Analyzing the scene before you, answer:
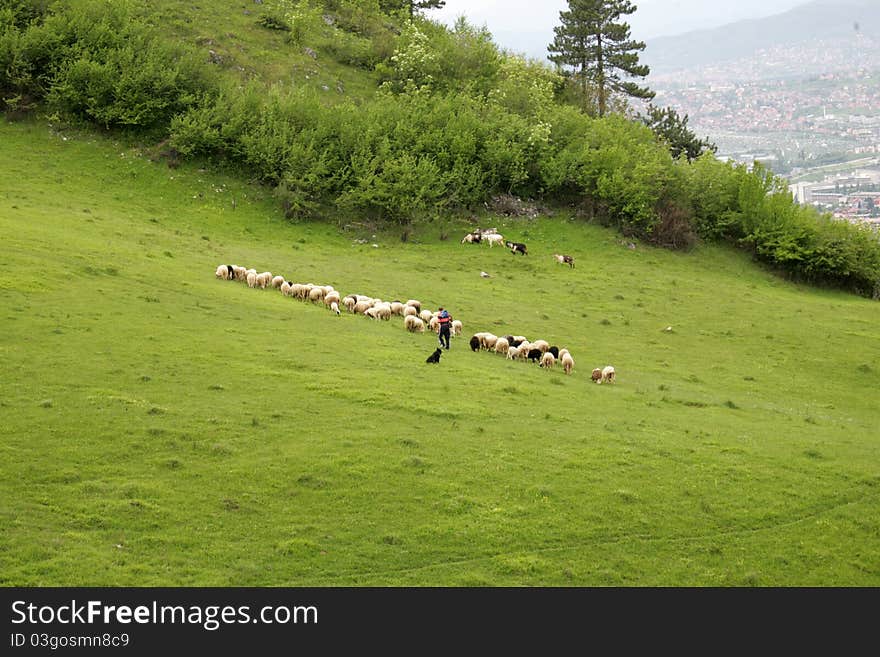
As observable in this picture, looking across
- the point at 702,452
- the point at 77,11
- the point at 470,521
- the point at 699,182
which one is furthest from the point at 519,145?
the point at 470,521

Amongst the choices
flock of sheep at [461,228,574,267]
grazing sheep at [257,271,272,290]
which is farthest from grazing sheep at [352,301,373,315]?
flock of sheep at [461,228,574,267]

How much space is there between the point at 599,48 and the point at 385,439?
7615 cm

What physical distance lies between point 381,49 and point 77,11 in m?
27.9

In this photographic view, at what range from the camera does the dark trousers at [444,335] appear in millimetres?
34247

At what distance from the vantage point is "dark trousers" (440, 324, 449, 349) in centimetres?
3425

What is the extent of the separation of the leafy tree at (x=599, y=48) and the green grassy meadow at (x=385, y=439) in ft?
169

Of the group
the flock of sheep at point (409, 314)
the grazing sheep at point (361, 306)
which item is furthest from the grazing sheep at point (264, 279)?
the grazing sheep at point (361, 306)

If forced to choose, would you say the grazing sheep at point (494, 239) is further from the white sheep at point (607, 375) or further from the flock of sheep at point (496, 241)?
the white sheep at point (607, 375)

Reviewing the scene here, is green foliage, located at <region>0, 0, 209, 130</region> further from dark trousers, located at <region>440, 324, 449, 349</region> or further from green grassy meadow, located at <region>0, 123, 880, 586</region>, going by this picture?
dark trousers, located at <region>440, 324, 449, 349</region>

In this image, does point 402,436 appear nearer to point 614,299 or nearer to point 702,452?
point 702,452

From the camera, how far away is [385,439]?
78.8 ft

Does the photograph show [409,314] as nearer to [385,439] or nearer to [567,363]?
[567,363]

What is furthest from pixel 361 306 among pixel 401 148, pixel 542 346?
pixel 401 148

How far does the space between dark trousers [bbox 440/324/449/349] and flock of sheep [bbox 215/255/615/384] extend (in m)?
1.18
